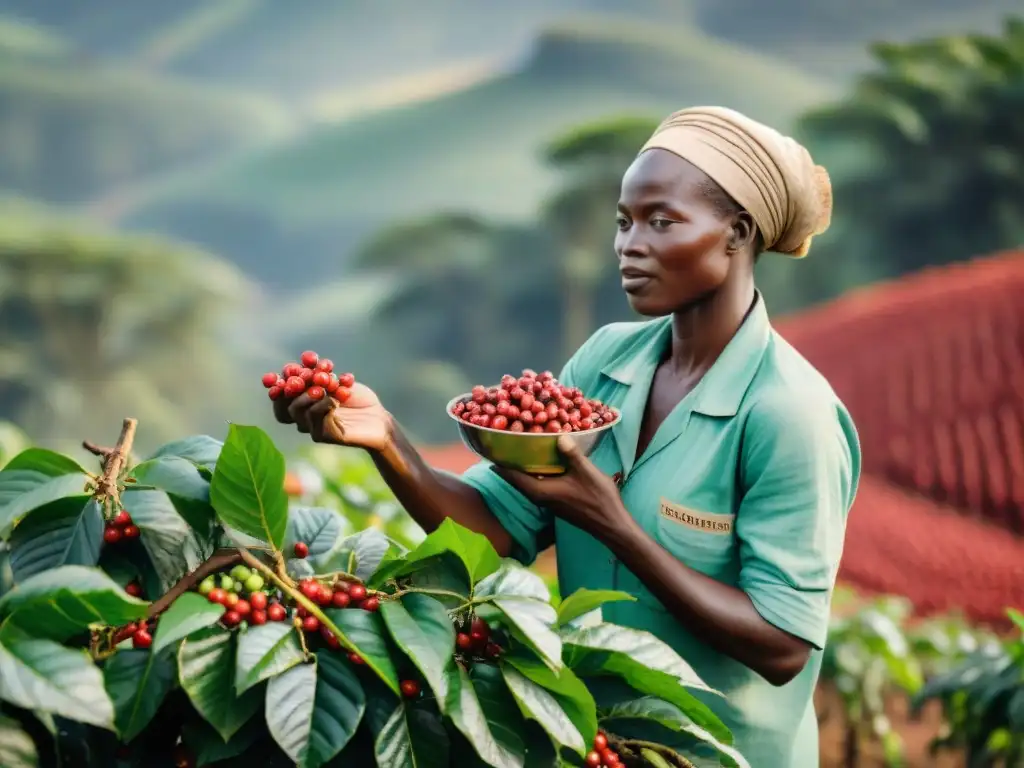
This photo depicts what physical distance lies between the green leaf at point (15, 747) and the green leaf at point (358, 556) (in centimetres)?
28

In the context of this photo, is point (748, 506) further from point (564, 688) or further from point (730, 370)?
point (564, 688)

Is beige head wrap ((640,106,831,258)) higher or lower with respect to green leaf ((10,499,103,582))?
higher

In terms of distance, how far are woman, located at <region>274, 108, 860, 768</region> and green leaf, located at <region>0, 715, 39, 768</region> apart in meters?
0.38

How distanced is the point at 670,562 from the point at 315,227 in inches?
693

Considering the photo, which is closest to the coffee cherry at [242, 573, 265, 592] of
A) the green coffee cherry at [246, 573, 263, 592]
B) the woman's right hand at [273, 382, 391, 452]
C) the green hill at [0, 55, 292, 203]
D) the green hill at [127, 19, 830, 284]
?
the green coffee cherry at [246, 573, 263, 592]

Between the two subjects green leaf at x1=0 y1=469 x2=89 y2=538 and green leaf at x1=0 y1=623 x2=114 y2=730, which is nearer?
green leaf at x1=0 y1=623 x2=114 y2=730

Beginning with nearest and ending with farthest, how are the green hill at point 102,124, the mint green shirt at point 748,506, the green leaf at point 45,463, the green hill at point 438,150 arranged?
the green leaf at point 45,463 < the mint green shirt at point 748,506 < the green hill at point 102,124 < the green hill at point 438,150

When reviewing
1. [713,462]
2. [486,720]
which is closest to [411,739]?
[486,720]

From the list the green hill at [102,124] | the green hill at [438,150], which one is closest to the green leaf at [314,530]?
the green hill at [438,150]

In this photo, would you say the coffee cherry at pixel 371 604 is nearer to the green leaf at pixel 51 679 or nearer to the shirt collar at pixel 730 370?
the green leaf at pixel 51 679

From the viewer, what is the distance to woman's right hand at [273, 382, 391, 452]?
1074 mm

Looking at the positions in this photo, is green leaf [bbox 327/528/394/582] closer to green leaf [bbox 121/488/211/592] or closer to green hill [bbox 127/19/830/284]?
green leaf [bbox 121/488/211/592]

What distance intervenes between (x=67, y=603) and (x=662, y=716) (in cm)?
47

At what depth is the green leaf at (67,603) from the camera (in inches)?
31.0
